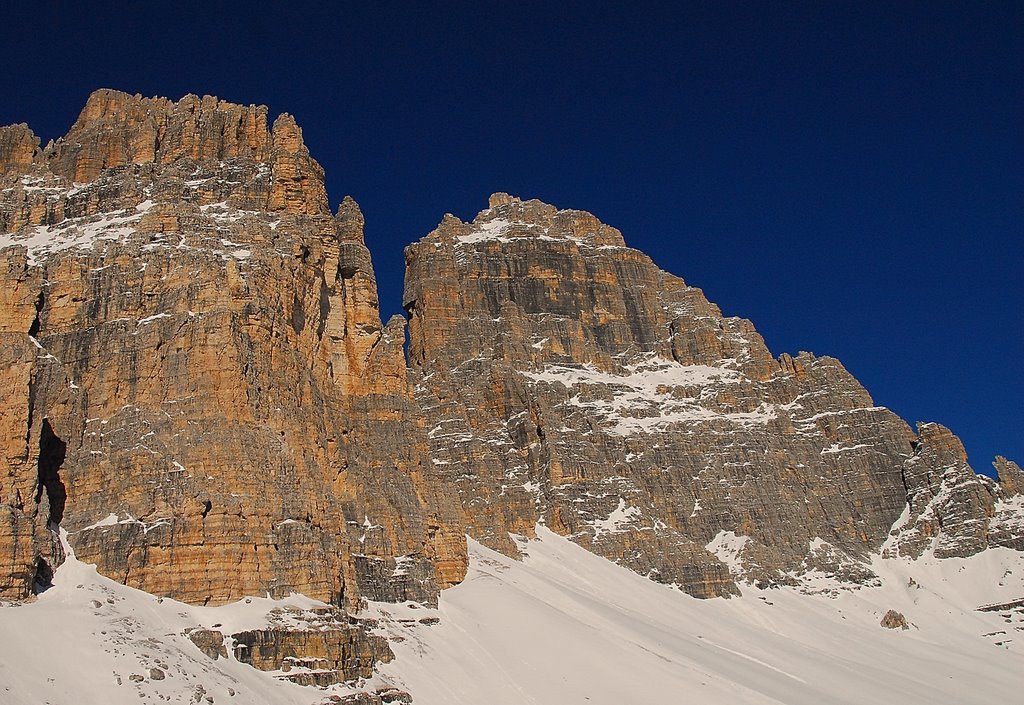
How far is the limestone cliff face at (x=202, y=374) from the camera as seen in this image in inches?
1705

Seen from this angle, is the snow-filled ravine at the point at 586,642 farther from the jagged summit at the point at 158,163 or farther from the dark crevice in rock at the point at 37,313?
the jagged summit at the point at 158,163

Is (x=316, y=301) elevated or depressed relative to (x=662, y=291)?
depressed

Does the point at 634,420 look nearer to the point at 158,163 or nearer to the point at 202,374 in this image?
the point at 158,163

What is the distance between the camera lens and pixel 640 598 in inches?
3457

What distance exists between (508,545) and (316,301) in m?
37.0

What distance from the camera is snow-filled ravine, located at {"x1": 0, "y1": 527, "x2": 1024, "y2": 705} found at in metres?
36.7

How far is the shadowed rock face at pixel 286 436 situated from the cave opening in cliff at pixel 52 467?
0.12 metres

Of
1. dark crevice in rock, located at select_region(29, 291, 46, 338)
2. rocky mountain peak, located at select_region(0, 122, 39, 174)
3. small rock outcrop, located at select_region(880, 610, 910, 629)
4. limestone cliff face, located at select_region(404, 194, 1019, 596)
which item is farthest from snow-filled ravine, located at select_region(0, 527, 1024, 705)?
rocky mountain peak, located at select_region(0, 122, 39, 174)

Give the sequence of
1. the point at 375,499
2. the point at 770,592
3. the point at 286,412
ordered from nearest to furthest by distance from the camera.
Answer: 1. the point at 286,412
2. the point at 375,499
3. the point at 770,592

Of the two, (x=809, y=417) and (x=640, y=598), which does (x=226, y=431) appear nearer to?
(x=640, y=598)

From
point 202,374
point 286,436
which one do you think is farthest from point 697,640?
point 202,374

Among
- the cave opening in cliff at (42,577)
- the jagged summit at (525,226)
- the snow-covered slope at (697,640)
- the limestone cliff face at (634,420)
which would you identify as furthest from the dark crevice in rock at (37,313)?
the jagged summit at (525,226)

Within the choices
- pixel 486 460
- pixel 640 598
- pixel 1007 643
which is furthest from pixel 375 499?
pixel 1007 643

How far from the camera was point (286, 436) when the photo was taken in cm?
4897
